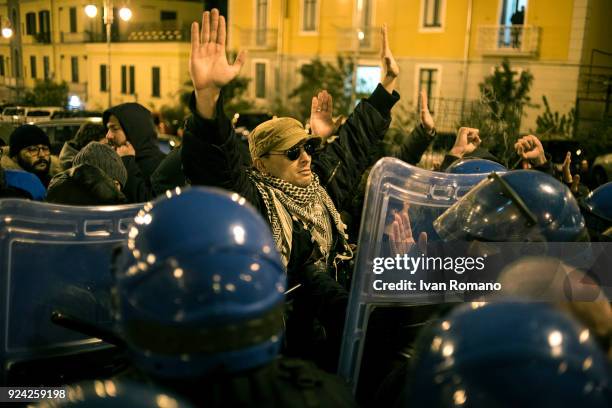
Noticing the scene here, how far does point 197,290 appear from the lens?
1554mm

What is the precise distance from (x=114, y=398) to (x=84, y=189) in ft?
6.43

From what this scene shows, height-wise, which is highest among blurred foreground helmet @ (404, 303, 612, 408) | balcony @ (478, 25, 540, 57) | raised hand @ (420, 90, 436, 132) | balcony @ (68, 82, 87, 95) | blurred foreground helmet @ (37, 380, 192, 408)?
balcony @ (478, 25, 540, 57)

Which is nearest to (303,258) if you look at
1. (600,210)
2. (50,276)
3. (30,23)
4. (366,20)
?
(50,276)

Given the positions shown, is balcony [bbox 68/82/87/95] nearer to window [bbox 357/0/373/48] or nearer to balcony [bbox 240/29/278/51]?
balcony [bbox 240/29/278/51]

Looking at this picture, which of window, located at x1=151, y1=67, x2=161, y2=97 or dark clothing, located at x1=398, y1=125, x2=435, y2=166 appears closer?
Answer: dark clothing, located at x1=398, y1=125, x2=435, y2=166

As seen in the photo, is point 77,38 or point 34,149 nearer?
point 34,149

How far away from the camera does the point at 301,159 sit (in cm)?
329

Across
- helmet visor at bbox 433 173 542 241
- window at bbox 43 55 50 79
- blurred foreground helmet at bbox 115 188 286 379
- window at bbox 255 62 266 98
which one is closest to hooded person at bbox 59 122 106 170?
helmet visor at bbox 433 173 542 241

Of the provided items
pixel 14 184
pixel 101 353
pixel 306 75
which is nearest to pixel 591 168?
pixel 14 184

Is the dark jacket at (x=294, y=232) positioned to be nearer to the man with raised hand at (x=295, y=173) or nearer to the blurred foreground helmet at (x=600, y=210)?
the man with raised hand at (x=295, y=173)

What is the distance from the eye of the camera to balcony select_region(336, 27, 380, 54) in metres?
26.0

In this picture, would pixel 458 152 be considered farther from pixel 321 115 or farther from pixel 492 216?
pixel 492 216

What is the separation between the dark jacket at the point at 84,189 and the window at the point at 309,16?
2596 centimetres

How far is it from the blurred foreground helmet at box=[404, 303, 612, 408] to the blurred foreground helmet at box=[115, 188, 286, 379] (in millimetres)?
421
